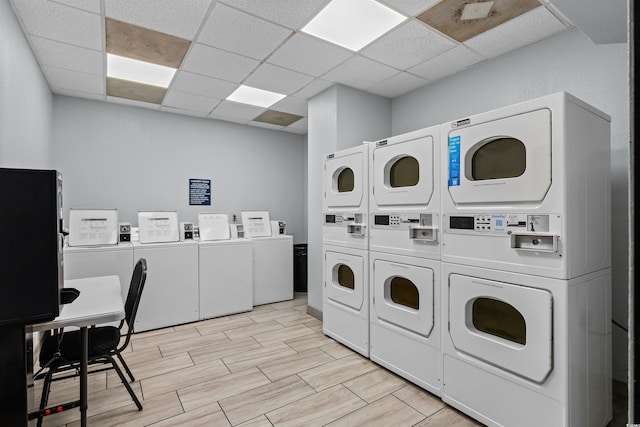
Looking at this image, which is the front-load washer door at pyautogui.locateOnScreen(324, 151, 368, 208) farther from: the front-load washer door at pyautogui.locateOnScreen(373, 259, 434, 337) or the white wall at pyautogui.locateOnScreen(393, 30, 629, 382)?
the white wall at pyautogui.locateOnScreen(393, 30, 629, 382)

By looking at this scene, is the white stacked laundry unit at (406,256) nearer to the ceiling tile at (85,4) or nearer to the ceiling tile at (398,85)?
the ceiling tile at (398,85)

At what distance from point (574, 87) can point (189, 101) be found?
4044 mm

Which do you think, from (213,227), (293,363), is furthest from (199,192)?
(293,363)

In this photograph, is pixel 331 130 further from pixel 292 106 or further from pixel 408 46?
pixel 408 46

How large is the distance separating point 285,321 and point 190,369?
1.30 meters

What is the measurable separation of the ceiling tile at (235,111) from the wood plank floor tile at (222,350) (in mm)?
2935

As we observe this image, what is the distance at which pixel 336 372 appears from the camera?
8.51 feet

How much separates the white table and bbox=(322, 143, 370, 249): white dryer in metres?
1.83

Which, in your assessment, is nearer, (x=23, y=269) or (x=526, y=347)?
(x=23, y=269)

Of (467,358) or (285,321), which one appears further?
(285,321)

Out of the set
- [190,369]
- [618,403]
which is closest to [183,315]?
[190,369]

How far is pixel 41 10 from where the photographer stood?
7.45 ft

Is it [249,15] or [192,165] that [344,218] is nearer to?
[249,15]

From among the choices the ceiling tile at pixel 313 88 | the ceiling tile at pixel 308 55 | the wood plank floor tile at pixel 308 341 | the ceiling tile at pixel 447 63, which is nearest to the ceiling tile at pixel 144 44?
the ceiling tile at pixel 308 55
